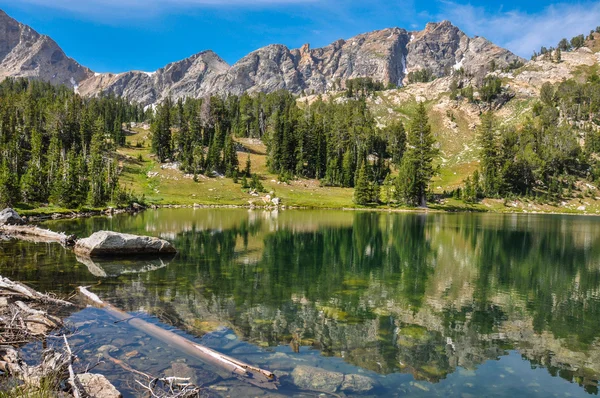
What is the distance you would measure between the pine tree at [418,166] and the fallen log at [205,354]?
11251 centimetres

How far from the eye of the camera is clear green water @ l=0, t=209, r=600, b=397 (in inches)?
512

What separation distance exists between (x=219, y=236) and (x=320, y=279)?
23341mm

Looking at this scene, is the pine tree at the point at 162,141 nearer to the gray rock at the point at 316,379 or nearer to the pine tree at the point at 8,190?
the pine tree at the point at 8,190

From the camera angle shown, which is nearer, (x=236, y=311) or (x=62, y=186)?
(x=236, y=311)

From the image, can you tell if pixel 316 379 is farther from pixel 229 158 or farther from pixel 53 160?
pixel 229 158

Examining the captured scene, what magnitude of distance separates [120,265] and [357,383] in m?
22.8

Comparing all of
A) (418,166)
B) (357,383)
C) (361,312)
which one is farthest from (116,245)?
(418,166)

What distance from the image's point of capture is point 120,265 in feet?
94.4

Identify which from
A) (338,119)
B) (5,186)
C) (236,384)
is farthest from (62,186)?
(338,119)

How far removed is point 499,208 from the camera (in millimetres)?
132625

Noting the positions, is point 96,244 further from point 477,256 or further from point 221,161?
point 221,161

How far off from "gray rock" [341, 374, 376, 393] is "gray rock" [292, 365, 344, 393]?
194 mm

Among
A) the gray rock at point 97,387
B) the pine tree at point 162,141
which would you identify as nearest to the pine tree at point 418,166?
the pine tree at point 162,141

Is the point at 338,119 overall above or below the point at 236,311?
above
